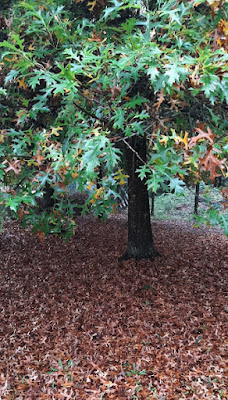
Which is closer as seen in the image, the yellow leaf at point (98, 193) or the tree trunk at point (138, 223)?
the yellow leaf at point (98, 193)

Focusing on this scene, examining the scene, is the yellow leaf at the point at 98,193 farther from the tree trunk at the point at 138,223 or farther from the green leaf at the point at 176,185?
the tree trunk at the point at 138,223

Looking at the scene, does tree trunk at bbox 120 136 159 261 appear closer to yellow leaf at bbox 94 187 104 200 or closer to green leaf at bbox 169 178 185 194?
yellow leaf at bbox 94 187 104 200

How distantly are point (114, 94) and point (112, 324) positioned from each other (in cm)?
303

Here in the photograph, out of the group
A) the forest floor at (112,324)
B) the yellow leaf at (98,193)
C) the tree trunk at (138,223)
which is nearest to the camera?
the yellow leaf at (98,193)

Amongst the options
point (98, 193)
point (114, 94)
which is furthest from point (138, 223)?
point (114, 94)

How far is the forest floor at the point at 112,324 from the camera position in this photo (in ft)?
11.9

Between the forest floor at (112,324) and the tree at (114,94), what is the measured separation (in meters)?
1.55

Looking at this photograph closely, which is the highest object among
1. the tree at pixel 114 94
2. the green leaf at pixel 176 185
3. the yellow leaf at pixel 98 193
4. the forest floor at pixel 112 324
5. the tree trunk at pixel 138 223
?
the tree at pixel 114 94

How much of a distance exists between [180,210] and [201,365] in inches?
467

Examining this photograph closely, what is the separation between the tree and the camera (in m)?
2.77

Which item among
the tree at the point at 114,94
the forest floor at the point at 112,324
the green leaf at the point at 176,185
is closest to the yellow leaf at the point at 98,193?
the tree at the point at 114,94

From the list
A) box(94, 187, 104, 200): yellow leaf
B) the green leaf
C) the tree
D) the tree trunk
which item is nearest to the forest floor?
the tree trunk

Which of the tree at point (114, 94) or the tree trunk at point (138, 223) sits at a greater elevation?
the tree at point (114, 94)

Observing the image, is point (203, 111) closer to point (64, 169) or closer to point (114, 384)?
point (64, 169)
